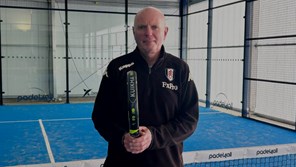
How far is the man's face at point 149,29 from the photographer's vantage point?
1.98 meters

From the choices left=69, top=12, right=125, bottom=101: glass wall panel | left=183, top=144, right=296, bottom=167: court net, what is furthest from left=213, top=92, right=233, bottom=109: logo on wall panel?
left=183, top=144, right=296, bottom=167: court net

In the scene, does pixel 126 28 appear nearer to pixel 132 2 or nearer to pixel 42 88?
pixel 132 2

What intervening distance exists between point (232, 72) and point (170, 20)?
3.77 meters

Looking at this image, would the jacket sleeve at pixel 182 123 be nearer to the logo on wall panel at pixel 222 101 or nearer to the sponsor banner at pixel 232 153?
the sponsor banner at pixel 232 153

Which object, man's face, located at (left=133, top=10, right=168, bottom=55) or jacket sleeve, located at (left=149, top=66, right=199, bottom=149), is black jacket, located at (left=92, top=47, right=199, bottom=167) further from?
man's face, located at (left=133, top=10, right=168, bottom=55)

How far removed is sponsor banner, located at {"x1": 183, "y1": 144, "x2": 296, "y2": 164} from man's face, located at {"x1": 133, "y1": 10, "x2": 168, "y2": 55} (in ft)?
5.83

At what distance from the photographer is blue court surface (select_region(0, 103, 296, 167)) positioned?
6109 mm

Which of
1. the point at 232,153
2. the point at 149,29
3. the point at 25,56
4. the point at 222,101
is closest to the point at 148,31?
the point at 149,29

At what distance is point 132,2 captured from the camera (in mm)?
13609

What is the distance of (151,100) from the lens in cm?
206

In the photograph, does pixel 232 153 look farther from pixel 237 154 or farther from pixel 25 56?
pixel 25 56

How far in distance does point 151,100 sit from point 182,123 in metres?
0.23

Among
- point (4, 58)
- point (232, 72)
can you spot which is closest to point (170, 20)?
point (232, 72)

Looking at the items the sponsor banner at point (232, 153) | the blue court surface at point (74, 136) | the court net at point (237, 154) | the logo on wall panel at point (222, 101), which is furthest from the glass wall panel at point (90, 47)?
the sponsor banner at point (232, 153)
